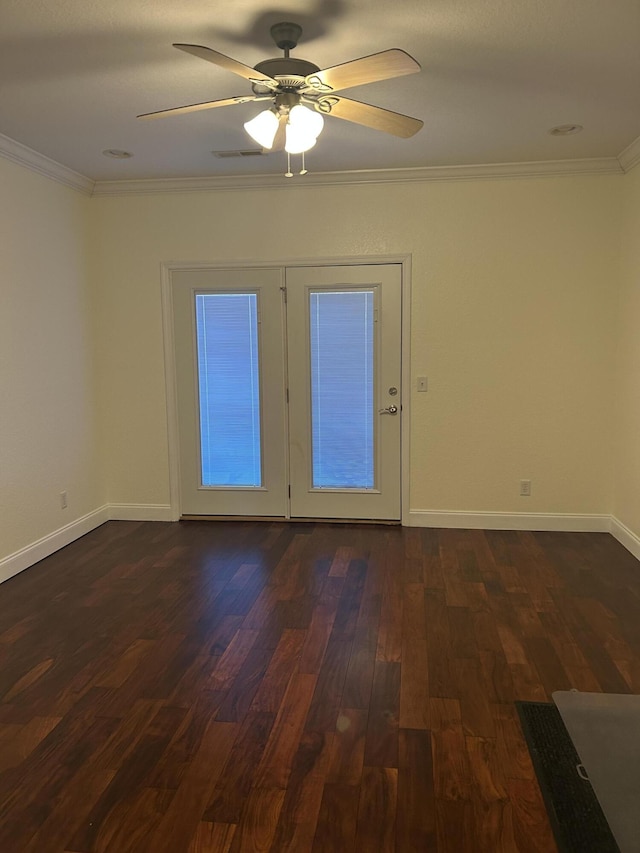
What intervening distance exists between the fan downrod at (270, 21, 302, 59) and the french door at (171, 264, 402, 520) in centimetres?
225

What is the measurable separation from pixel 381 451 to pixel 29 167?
3.16 m

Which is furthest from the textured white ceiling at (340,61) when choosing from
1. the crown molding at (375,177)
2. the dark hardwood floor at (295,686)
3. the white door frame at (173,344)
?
the dark hardwood floor at (295,686)

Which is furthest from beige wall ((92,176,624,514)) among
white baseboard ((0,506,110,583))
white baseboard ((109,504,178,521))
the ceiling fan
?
the ceiling fan

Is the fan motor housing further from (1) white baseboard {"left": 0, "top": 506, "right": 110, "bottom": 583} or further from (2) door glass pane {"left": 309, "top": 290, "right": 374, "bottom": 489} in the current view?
(1) white baseboard {"left": 0, "top": 506, "right": 110, "bottom": 583}

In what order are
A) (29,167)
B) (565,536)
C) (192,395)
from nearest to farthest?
1. (29,167)
2. (565,536)
3. (192,395)

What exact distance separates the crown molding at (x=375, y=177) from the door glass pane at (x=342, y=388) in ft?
2.73

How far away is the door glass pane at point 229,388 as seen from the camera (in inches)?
196

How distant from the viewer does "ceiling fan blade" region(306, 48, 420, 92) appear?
218 cm

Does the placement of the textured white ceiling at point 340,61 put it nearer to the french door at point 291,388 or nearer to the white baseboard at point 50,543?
the french door at point 291,388

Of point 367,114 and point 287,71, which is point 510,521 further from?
point 287,71

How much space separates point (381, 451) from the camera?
16.3 feet

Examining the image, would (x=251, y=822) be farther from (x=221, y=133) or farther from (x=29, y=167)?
(x=29, y=167)

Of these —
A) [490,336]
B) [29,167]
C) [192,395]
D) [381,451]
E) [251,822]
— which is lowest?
[251,822]

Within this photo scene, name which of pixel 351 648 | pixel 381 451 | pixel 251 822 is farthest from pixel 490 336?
pixel 251 822
